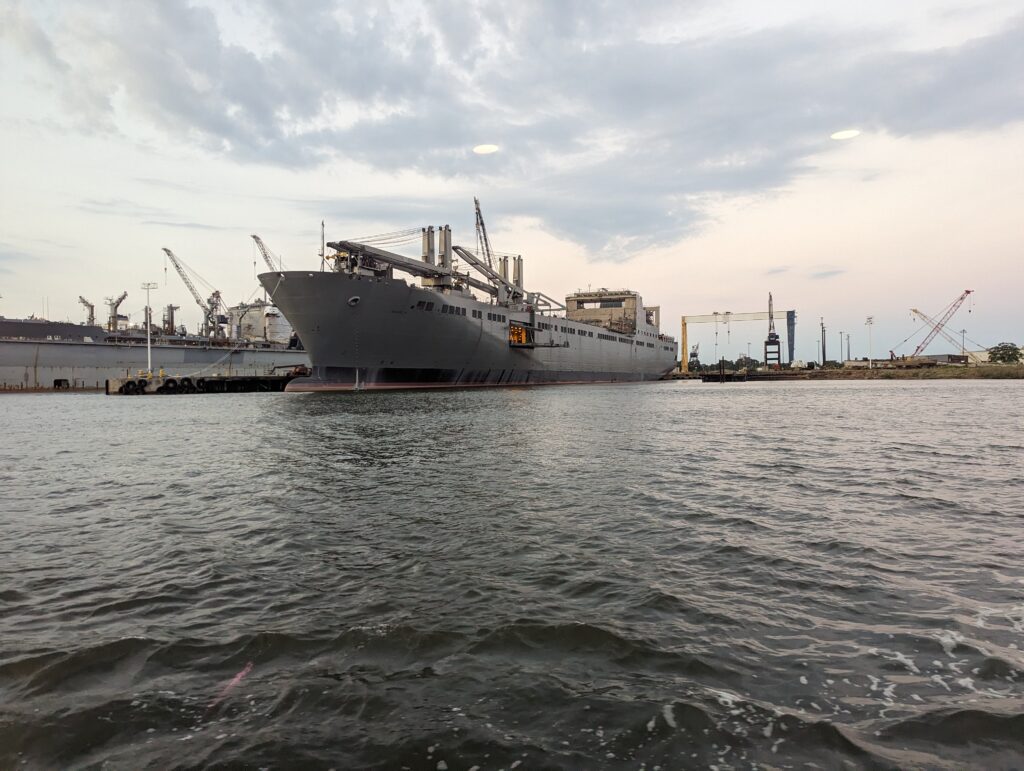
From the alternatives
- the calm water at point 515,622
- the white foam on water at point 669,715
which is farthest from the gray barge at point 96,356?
the white foam on water at point 669,715

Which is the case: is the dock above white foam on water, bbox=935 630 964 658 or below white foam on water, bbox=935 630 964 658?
above

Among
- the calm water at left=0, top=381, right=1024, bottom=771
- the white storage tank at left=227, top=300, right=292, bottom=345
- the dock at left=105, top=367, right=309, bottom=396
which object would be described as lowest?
the calm water at left=0, top=381, right=1024, bottom=771

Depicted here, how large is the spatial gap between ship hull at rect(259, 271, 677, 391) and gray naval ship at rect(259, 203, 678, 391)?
95 mm

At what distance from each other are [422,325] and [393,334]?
3.26 metres

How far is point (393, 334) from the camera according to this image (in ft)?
169

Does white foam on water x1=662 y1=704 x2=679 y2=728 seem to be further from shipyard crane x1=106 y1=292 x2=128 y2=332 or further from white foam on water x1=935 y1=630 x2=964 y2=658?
shipyard crane x1=106 y1=292 x2=128 y2=332

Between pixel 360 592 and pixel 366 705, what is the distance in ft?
7.54

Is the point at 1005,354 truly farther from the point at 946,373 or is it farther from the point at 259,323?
the point at 259,323

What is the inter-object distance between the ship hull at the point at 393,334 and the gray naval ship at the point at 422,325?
0.31 feet

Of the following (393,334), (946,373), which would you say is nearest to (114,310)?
(393,334)

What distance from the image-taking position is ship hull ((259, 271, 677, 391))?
1913 inches

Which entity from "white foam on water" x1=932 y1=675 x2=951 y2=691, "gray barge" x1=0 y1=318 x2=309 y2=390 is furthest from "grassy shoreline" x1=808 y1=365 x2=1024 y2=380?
"white foam on water" x1=932 y1=675 x2=951 y2=691

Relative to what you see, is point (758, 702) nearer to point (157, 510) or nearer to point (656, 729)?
point (656, 729)

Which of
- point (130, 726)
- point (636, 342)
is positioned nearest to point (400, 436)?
point (130, 726)
